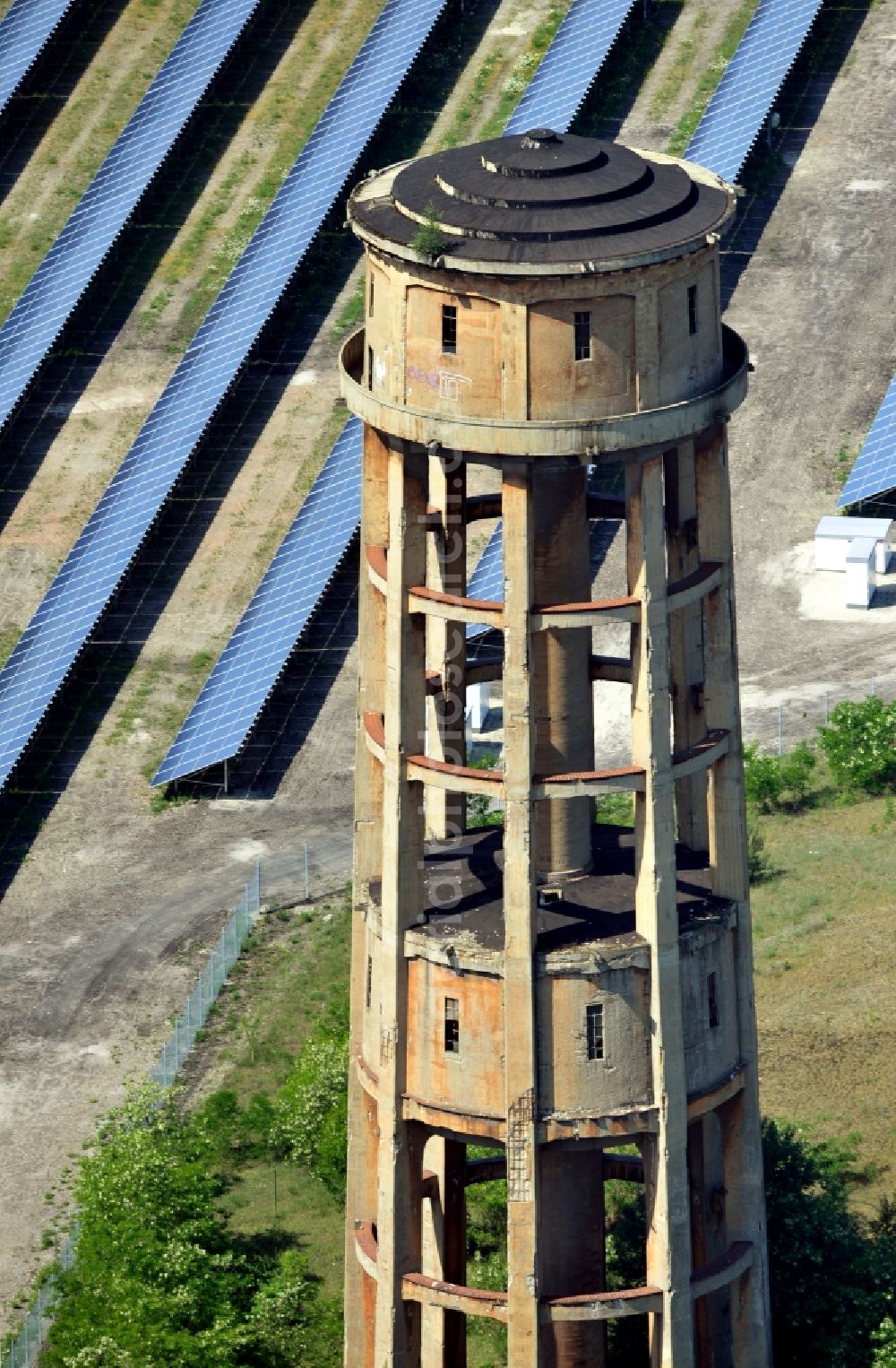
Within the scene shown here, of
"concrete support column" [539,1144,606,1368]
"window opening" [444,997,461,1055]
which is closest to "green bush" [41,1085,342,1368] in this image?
"concrete support column" [539,1144,606,1368]

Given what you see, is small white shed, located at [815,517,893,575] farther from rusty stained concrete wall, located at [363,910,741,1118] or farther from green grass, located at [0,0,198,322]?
rusty stained concrete wall, located at [363,910,741,1118]

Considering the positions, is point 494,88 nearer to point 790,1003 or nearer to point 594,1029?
point 790,1003

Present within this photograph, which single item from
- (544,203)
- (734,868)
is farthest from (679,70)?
(544,203)

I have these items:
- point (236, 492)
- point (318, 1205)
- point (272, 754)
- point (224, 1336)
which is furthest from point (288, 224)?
point (224, 1336)

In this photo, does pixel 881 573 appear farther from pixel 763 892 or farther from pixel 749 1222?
pixel 749 1222

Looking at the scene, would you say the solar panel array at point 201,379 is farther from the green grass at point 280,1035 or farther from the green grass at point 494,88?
the green grass at point 280,1035

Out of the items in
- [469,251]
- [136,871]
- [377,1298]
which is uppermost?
[469,251]

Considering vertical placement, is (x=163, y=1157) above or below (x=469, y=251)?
below
